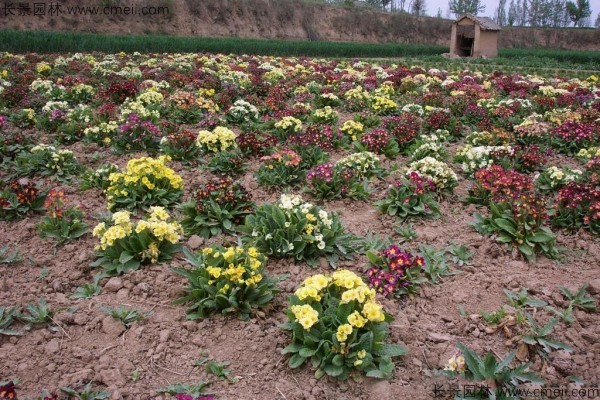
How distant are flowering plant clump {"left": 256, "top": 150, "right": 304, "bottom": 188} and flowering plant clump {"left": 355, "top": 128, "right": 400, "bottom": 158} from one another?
1.73 m

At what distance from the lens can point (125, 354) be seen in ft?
11.7

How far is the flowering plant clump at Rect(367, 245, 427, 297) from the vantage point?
421 cm

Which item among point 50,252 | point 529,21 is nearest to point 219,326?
point 50,252

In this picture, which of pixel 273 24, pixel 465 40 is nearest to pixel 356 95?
pixel 465 40

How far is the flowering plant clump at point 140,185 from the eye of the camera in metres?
5.68

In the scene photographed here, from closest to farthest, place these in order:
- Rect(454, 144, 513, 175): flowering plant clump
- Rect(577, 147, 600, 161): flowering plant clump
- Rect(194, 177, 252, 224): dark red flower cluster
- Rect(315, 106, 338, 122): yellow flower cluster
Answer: Rect(194, 177, 252, 224): dark red flower cluster < Rect(454, 144, 513, 175): flowering plant clump < Rect(577, 147, 600, 161): flowering plant clump < Rect(315, 106, 338, 122): yellow flower cluster

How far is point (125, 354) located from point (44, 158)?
4.66 metres

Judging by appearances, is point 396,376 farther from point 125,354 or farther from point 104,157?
point 104,157

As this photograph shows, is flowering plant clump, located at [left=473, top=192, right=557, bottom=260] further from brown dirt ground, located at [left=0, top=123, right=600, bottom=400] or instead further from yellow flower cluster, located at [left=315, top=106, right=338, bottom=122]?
yellow flower cluster, located at [left=315, top=106, right=338, bottom=122]

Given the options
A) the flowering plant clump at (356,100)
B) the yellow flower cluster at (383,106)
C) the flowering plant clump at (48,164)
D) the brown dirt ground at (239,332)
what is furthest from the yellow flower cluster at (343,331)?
the flowering plant clump at (356,100)

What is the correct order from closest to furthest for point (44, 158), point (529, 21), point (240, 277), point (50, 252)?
point (240, 277)
point (50, 252)
point (44, 158)
point (529, 21)

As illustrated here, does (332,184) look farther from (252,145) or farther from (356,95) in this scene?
(356,95)

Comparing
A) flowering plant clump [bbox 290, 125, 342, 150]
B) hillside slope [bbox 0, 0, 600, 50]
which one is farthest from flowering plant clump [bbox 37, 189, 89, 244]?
hillside slope [bbox 0, 0, 600, 50]

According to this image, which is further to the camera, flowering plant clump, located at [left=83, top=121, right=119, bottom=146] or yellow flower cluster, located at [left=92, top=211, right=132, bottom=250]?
flowering plant clump, located at [left=83, top=121, right=119, bottom=146]
